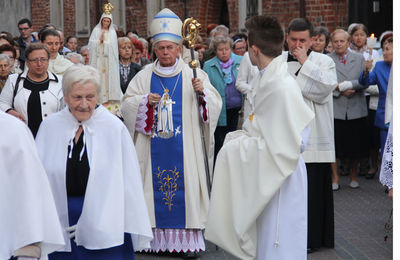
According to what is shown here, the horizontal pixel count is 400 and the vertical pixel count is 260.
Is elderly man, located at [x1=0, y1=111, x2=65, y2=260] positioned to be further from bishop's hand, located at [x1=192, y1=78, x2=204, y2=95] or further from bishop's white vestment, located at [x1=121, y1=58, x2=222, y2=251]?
bishop's white vestment, located at [x1=121, y1=58, x2=222, y2=251]

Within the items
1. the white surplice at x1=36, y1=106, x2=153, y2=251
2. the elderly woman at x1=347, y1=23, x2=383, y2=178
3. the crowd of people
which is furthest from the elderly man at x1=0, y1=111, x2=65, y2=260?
the elderly woman at x1=347, y1=23, x2=383, y2=178

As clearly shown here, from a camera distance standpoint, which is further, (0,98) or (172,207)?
(172,207)

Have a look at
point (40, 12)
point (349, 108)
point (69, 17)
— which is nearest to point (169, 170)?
point (349, 108)

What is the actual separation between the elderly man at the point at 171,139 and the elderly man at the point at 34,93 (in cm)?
85

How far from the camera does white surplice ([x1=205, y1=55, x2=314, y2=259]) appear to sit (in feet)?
15.0

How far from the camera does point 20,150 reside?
3605 mm

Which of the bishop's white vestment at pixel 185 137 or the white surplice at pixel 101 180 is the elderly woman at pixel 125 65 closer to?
the bishop's white vestment at pixel 185 137

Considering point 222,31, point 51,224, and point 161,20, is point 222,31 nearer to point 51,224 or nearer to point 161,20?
point 161,20

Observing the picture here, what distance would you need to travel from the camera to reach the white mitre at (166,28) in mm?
6922

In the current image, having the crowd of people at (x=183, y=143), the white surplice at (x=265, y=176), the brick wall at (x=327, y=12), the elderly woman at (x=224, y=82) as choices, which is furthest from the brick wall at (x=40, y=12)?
the white surplice at (x=265, y=176)

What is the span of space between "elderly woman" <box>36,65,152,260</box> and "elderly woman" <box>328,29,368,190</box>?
5764 millimetres

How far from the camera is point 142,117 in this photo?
696 centimetres
